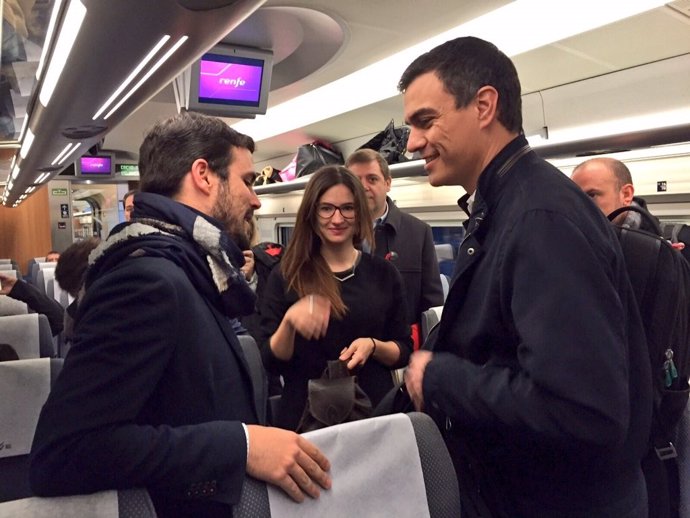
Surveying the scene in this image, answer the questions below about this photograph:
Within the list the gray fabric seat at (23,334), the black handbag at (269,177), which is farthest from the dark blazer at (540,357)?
the black handbag at (269,177)

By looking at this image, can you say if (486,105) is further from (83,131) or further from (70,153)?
(70,153)

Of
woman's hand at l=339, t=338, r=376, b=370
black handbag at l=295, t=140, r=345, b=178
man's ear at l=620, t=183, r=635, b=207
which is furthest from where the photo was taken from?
black handbag at l=295, t=140, r=345, b=178

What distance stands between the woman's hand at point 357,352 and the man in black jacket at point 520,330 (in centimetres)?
56

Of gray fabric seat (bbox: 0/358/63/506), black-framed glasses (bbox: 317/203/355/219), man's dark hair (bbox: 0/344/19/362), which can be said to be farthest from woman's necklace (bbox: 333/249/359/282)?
man's dark hair (bbox: 0/344/19/362)

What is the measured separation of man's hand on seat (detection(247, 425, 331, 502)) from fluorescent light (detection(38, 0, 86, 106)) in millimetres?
1475

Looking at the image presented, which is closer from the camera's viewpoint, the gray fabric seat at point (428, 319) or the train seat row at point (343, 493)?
the train seat row at point (343, 493)

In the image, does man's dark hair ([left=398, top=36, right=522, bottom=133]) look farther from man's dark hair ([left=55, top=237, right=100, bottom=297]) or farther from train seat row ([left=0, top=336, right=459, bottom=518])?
man's dark hair ([left=55, top=237, right=100, bottom=297])

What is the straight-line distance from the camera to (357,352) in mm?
1865

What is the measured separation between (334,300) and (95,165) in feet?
31.6

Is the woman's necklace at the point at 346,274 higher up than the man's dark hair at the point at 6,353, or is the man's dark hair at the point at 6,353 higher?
the woman's necklace at the point at 346,274

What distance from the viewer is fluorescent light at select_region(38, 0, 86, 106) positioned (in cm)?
171

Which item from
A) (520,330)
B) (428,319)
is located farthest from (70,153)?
(520,330)

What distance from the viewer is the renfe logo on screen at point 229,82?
4049mm

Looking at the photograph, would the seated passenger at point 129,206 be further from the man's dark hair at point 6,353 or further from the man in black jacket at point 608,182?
the man in black jacket at point 608,182
